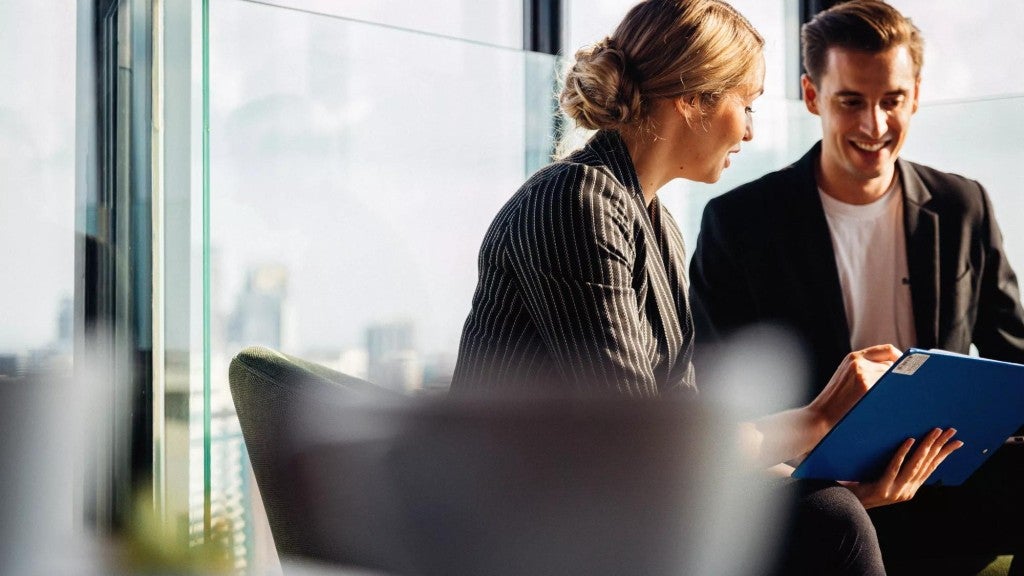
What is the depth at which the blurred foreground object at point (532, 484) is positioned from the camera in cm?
77

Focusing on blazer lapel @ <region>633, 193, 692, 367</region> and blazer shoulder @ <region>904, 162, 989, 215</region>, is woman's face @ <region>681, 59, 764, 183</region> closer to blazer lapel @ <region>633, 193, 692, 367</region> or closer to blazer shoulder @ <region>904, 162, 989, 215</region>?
blazer lapel @ <region>633, 193, 692, 367</region>

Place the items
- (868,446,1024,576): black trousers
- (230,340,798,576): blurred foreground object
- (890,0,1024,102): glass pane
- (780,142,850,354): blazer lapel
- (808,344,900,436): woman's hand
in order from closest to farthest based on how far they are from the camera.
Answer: (230,340,798,576): blurred foreground object → (808,344,900,436): woman's hand → (868,446,1024,576): black trousers → (780,142,850,354): blazer lapel → (890,0,1024,102): glass pane

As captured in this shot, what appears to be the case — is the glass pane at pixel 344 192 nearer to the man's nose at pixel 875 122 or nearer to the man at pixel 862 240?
the man at pixel 862 240

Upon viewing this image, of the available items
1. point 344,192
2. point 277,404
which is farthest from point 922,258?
point 277,404

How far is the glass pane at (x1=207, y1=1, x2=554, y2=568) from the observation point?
6.02ft

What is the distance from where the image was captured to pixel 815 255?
1.66m

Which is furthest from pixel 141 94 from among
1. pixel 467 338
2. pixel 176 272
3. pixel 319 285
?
pixel 467 338

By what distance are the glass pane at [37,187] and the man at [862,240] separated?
4.37 feet

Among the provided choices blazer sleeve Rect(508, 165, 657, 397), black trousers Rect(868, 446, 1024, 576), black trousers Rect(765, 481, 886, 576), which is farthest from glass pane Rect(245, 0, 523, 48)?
black trousers Rect(765, 481, 886, 576)

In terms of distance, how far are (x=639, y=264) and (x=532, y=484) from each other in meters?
0.40

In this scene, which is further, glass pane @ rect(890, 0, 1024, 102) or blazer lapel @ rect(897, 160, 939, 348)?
glass pane @ rect(890, 0, 1024, 102)

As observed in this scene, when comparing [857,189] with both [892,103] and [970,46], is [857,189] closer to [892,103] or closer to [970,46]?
[892,103]

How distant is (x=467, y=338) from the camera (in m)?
1.12

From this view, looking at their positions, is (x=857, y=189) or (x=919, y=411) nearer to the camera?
(x=919, y=411)
